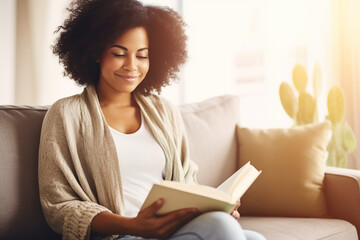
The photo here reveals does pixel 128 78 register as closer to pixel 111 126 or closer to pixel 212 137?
pixel 111 126

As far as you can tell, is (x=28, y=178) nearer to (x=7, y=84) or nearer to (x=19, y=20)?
(x=7, y=84)

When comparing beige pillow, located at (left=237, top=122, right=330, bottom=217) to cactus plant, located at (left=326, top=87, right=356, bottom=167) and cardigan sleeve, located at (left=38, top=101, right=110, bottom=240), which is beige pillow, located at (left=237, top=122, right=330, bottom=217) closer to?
cactus plant, located at (left=326, top=87, right=356, bottom=167)

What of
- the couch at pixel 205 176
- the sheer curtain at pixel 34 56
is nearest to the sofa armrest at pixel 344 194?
the couch at pixel 205 176

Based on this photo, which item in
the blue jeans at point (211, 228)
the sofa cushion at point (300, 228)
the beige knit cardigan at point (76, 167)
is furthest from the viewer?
the sofa cushion at point (300, 228)

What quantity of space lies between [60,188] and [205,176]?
29.1 inches

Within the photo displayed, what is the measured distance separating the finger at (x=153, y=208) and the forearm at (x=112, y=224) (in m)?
0.07

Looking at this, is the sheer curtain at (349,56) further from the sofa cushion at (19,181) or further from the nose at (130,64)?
the sofa cushion at (19,181)

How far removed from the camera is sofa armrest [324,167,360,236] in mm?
1733

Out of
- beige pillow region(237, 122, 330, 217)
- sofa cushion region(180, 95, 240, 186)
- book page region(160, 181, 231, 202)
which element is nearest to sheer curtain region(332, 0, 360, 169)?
beige pillow region(237, 122, 330, 217)

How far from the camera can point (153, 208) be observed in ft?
3.48

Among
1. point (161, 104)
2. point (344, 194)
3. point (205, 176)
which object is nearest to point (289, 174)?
point (344, 194)

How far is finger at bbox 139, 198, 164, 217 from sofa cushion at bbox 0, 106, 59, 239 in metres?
0.54

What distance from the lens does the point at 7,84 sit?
312 cm

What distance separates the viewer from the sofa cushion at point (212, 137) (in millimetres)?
1884
